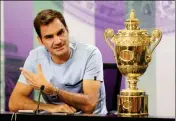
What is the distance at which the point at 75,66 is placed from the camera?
3.08 metres

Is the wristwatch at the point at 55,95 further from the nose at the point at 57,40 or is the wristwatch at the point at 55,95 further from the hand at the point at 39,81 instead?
the nose at the point at 57,40

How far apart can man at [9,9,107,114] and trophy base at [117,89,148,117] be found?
659 millimetres

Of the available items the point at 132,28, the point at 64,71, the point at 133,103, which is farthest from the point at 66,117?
the point at 64,71

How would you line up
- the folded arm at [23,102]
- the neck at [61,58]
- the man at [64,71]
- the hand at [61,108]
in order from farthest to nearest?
the neck at [61,58]
the man at [64,71]
the folded arm at [23,102]
the hand at [61,108]

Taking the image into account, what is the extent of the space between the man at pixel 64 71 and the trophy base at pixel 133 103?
0.66 m

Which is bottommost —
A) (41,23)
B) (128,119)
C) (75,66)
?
(128,119)

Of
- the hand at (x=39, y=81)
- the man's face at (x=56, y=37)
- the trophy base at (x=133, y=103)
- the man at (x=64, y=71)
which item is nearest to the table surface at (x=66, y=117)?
the trophy base at (x=133, y=103)

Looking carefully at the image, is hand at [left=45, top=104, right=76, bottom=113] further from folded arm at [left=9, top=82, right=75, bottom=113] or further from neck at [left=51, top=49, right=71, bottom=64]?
neck at [left=51, top=49, right=71, bottom=64]

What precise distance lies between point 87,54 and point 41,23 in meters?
0.32

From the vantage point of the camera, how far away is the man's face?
3.03m

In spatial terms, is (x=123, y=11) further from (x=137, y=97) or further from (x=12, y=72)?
(x=137, y=97)

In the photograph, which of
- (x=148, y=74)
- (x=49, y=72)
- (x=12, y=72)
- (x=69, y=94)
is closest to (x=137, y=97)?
(x=69, y=94)

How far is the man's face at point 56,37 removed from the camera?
303 centimetres

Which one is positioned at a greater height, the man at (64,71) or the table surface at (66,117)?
the man at (64,71)
